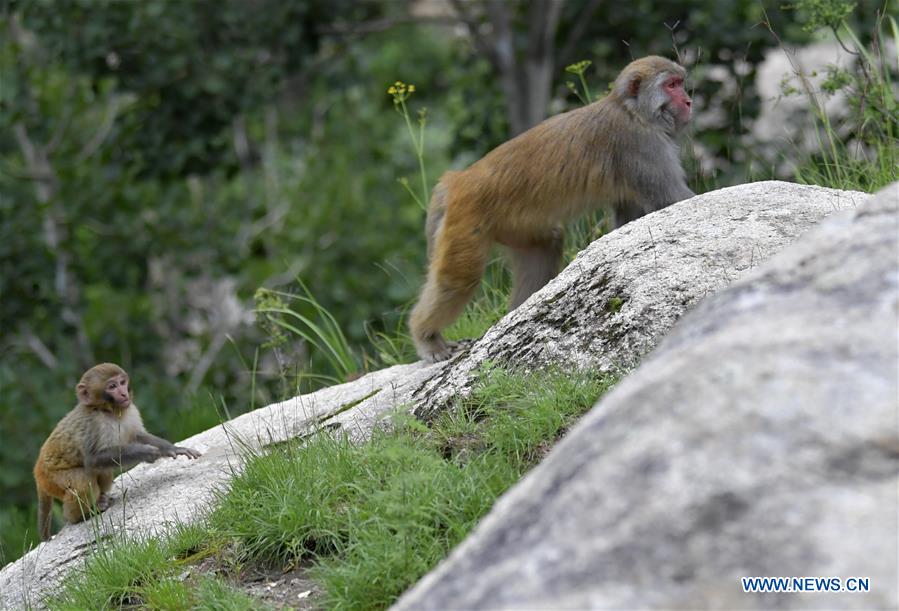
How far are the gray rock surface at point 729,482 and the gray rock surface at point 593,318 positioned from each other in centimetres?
207

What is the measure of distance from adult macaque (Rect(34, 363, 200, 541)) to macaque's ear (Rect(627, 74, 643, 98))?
3089 mm

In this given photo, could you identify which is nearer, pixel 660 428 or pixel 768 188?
pixel 660 428

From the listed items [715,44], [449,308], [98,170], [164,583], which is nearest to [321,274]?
[98,170]

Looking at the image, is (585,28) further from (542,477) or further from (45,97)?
(542,477)

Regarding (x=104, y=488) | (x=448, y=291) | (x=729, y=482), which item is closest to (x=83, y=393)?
(x=104, y=488)

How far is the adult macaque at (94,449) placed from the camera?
5.69m

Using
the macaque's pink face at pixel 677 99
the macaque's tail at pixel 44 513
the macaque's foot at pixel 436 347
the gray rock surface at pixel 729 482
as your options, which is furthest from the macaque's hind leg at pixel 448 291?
the gray rock surface at pixel 729 482

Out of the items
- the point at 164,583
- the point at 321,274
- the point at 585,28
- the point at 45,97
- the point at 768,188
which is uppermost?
the point at 45,97

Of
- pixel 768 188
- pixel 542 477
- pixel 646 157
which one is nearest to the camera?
pixel 542 477

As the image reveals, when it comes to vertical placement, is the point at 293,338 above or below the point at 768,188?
below

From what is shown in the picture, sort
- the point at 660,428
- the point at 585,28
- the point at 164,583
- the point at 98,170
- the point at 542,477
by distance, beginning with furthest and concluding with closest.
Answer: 1. the point at 98,170
2. the point at 585,28
3. the point at 164,583
4. the point at 542,477
5. the point at 660,428

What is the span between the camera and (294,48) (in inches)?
447

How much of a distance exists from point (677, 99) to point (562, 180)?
2.60 feet

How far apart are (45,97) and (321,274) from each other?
12.3ft
